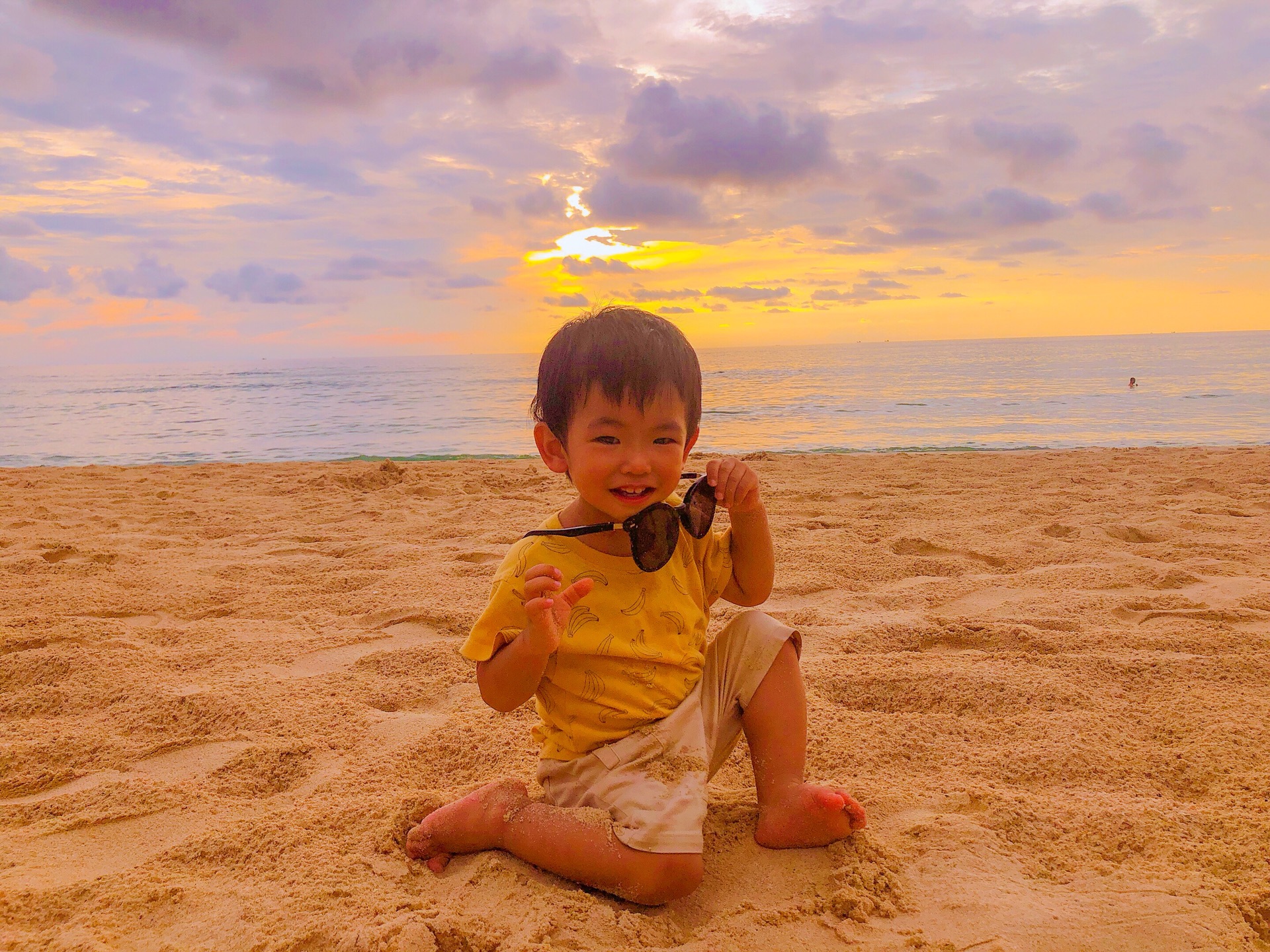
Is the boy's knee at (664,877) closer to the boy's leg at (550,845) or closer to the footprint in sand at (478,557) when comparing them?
the boy's leg at (550,845)

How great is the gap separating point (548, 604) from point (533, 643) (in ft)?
0.32

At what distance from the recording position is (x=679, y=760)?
1.69 m

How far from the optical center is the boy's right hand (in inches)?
60.4

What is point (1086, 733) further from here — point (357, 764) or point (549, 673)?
point (357, 764)

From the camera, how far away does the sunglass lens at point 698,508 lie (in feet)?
5.79

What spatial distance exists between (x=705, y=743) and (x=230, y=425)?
47.3 feet

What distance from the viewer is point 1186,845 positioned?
1.56 meters

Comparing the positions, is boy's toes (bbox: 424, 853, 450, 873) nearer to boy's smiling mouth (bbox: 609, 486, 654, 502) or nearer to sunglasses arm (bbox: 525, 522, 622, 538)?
sunglasses arm (bbox: 525, 522, 622, 538)

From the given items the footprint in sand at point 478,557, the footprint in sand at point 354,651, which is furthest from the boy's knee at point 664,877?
the footprint in sand at point 478,557

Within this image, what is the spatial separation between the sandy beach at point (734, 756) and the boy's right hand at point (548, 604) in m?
0.48

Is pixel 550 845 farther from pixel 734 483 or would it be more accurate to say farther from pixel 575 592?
pixel 734 483

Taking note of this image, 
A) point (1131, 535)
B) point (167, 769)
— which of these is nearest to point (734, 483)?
point (167, 769)

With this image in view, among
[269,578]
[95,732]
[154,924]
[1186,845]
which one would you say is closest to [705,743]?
[1186,845]

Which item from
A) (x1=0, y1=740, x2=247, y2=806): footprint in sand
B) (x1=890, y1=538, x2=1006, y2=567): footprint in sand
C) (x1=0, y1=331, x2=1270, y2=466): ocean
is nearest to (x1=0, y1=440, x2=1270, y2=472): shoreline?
(x1=0, y1=331, x2=1270, y2=466): ocean
